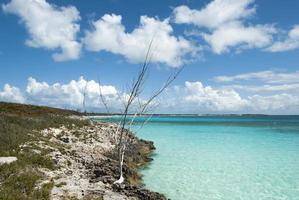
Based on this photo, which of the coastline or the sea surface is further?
the sea surface

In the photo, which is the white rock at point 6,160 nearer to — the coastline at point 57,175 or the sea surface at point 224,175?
the coastline at point 57,175

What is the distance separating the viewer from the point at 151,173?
24031 millimetres

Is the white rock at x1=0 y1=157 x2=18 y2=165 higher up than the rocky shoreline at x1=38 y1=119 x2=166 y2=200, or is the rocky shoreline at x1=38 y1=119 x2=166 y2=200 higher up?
the white rock at x1=0 y1=157 x2=18 y2=165

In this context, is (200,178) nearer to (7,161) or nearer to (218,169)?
(218,169)

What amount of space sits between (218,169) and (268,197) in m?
7.68

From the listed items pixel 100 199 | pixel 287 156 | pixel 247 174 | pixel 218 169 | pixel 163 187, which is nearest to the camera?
pixel 100 199

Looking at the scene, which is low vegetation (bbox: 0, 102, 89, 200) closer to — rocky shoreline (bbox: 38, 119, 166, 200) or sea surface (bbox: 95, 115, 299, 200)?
rocky shoreline (bbox: 38, 119, 166, 200)

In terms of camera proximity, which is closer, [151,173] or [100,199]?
[100,199]

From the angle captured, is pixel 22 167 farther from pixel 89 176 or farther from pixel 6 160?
pixel 89 176

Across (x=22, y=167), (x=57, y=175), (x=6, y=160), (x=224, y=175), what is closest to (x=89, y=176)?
(x=57, y=175)

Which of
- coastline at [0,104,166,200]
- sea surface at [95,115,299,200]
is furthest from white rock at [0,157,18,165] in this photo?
sea surface at [95,115,299,200]

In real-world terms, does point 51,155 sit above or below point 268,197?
above

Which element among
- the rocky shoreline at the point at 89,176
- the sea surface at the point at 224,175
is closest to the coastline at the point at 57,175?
the rocky shoreline at the point at 89,176

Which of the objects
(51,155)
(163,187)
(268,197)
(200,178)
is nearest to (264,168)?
(200,178)
